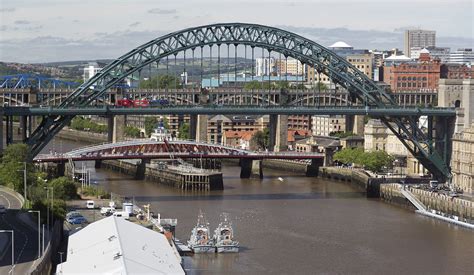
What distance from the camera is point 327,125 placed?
96125 mm

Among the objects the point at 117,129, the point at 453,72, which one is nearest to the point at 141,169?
the point at 117,129

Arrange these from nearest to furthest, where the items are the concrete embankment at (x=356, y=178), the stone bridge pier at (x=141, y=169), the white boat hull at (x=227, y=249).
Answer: the white boat hull at (x=227, y=249), the concrete embankment at (x=356, y=178), the stone bridge pier at (x=141, y=169)

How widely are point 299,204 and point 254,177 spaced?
52.7ft

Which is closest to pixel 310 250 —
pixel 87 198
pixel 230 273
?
pixel 230 273

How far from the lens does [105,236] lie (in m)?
37.8

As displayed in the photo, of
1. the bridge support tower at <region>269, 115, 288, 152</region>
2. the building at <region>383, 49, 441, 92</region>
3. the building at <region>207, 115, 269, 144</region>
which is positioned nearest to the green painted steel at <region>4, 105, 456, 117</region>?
the bridge support tower at <region>269, 115, 288, 152</region>

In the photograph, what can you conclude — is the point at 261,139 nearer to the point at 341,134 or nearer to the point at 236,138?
the point at 236,138

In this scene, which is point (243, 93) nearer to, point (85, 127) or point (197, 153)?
point (197, 153)

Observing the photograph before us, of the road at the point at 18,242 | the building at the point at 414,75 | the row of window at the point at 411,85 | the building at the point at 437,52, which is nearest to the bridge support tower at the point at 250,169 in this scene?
the road at the point at 18,242

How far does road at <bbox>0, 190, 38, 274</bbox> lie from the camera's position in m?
35.3

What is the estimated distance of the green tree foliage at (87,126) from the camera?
114188mm

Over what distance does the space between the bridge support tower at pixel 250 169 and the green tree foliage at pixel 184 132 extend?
61.5ft

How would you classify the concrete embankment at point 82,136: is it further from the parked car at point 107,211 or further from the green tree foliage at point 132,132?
the parked car at point 107,211

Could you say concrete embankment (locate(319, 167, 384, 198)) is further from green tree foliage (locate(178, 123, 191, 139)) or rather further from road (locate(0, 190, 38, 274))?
road (locate(0, 190, 38, 274))
